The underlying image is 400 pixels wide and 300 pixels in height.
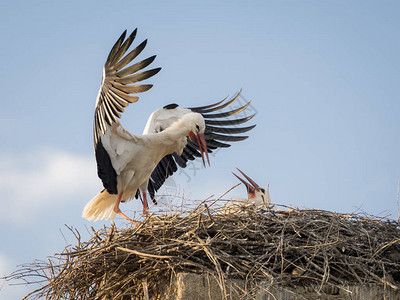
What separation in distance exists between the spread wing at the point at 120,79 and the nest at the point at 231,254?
1.28 metres

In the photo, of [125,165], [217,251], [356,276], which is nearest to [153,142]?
[125,165]

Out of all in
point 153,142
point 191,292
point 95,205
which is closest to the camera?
point 191,292

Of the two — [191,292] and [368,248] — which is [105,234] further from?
[368,248]

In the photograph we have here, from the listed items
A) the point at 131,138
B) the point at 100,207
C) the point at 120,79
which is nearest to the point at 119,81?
the point at 120,79

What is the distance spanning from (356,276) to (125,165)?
3043mm

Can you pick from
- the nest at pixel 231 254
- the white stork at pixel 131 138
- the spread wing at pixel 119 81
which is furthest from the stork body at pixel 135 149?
the nest at pixel 231 254

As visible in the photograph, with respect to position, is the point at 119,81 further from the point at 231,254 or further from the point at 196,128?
the point at 231,254

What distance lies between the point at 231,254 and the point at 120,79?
2098 millimetres

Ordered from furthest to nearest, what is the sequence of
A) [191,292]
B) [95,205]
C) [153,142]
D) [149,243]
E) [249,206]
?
[95,205] < [153,142] < [249,206] < [149,243] < [191,292]

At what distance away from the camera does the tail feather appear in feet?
24.4

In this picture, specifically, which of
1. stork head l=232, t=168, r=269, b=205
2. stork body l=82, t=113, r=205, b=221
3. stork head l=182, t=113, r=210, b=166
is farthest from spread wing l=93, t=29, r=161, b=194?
stork head l=232, t=168, r=269, b=205

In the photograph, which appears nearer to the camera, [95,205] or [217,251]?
[217,251]

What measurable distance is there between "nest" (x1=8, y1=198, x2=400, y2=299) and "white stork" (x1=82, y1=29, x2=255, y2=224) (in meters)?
1.27

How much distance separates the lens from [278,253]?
5012mm
